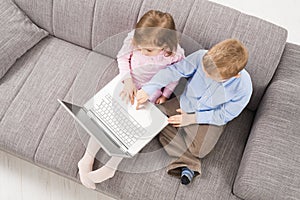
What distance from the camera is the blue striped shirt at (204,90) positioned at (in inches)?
64.7

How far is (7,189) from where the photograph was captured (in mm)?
Answer: 2146

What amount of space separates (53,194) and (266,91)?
1111 mm

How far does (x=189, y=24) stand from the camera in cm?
181

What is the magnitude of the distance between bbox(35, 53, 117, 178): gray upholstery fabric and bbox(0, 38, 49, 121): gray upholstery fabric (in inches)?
9.0

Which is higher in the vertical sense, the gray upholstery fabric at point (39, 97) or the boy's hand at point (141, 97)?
the boy's hand at point (141, 97)

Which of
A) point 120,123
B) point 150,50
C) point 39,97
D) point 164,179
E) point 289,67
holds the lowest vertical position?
point 164,179

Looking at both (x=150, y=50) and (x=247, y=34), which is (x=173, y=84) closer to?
(x=150, y=50)

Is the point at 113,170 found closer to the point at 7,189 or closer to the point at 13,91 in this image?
the point at 13,91

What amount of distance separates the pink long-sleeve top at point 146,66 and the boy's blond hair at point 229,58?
204mm

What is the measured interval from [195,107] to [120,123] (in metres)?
0.29

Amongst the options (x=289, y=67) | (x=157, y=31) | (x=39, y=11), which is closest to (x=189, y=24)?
(x=157, y=31)

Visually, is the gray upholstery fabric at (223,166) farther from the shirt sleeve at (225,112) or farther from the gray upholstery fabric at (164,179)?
the shirt sleeve at (225,112)

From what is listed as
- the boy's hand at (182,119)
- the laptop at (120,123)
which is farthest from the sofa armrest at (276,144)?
the laptop at (120,123)

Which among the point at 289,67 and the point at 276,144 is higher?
the point at 289,67
